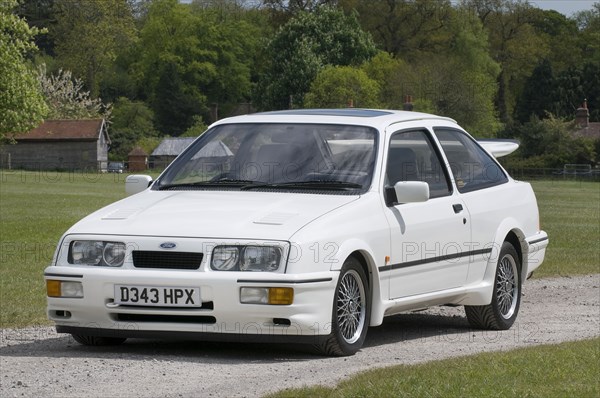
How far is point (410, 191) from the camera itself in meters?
10.0

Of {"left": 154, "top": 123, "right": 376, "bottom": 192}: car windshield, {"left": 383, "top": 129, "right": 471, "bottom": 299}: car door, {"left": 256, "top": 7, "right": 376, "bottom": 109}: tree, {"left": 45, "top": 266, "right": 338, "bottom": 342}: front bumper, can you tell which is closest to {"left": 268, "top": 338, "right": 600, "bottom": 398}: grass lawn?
{"left": 45, "top": 266, "right": 338, "bottom": 342}: front bumper

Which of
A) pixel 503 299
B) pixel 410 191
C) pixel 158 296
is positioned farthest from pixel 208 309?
pixel 503 299

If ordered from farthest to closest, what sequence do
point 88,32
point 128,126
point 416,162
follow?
point 128,126 < point 88,32 < point 416,162

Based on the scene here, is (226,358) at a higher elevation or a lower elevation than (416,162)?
lower

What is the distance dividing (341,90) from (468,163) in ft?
309

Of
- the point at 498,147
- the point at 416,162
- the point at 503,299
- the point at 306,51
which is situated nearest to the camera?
the point at 416,162

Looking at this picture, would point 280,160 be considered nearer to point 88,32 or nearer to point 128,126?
point 88,32

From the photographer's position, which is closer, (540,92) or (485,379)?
(485,379)

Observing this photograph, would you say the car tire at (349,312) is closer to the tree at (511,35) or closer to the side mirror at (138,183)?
the side mirror at (138,183)

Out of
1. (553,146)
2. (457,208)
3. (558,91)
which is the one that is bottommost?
(553,146)

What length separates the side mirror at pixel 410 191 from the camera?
10.0m

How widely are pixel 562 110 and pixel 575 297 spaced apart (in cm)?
11250

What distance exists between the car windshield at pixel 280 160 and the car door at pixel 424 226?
310 mm

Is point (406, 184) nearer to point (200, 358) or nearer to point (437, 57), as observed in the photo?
point (200, 358)
